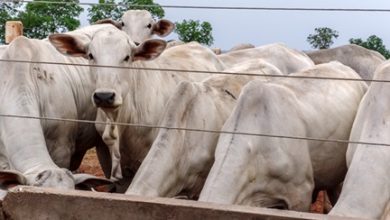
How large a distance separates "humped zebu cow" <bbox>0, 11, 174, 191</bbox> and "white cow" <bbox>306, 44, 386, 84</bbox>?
16.4 feet

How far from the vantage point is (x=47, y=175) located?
614 cm

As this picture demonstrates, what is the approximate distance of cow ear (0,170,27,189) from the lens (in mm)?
5918

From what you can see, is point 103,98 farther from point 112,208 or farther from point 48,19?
point 48,19

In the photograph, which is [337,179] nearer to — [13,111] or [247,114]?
[247,114]

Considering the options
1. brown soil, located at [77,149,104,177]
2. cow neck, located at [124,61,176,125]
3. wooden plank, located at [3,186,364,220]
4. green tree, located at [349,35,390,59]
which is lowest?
green tree, located at [349,35,390,59]

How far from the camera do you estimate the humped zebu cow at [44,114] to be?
21.5 ft

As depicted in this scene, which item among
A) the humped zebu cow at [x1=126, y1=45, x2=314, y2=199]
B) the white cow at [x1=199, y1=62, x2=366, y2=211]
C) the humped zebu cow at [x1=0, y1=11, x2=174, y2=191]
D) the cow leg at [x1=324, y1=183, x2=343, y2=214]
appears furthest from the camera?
the cow leg at [x1=324, y1=183, x2=343, y2=214]

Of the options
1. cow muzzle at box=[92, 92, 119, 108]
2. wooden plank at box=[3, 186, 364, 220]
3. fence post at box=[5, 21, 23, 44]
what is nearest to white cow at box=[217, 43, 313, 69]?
cow muzzle at box=[92, 92, 119, 108]

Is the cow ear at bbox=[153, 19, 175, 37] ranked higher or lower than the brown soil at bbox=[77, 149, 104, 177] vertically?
higher

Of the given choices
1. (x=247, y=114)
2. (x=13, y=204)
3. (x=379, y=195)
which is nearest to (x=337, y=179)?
(x=247, y=114)

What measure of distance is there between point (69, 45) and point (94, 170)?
396cm

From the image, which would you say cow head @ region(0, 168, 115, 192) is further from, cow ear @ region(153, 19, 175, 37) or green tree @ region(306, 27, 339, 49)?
green tree @ region(306, 27, 339, 49)

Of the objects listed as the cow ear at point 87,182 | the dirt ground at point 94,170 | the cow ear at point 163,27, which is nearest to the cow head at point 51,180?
the cow ear at point 87,182

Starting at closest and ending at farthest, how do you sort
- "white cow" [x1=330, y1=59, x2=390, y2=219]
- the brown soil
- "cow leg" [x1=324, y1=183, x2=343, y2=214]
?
"white cow" [x1=330, y1=59, x2=390, y2=219], "cow leg" [x1=324, y1=183, x2=343, y2=214], the brown soil
